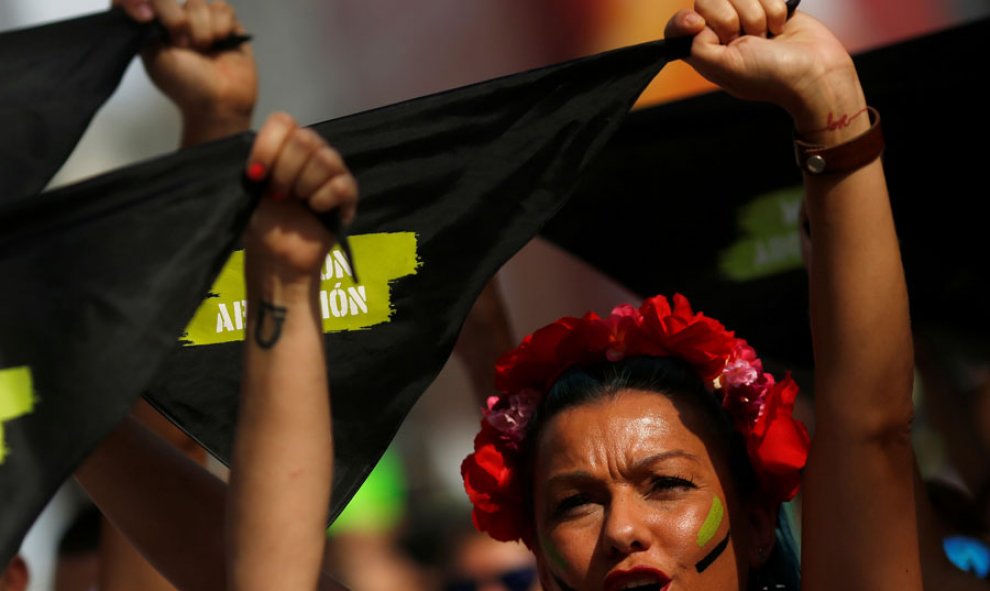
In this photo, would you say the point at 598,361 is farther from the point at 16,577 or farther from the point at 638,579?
the point at 16,577

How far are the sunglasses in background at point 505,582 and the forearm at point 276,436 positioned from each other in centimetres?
236

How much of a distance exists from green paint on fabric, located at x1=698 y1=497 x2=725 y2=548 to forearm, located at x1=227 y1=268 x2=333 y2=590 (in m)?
0.76

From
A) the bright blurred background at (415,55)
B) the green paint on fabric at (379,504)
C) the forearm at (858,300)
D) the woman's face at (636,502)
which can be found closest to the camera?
the forearm at (858,300)

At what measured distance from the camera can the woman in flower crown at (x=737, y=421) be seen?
2.32m

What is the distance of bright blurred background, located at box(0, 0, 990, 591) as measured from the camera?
5172 millimetres

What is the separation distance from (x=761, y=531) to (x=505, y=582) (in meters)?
1.79

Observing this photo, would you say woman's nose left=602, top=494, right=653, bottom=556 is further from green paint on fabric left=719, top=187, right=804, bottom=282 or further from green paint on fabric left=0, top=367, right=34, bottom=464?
green paint on fabric left=719, top=187, right=804, bottom=282

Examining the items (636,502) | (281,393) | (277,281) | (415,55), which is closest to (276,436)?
(281,393)

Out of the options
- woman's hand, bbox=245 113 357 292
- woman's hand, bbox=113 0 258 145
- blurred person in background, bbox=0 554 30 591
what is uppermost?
woman's hand, bbox=113 0 258 145

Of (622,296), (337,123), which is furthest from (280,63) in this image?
(337,123)

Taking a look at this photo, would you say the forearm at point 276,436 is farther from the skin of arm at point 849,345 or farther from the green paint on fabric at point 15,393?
the skin of arm at point 849,345

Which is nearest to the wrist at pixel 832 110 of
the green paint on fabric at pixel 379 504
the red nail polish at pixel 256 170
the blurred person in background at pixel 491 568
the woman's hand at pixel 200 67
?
the red nail polish at pixel 256 170

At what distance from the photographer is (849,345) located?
2.32m

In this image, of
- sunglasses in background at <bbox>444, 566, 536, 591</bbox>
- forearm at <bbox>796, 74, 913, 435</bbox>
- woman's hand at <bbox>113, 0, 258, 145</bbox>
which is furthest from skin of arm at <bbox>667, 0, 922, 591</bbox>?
sunglasses in background at <bbox>444, 566, 536, 591</bbox>
